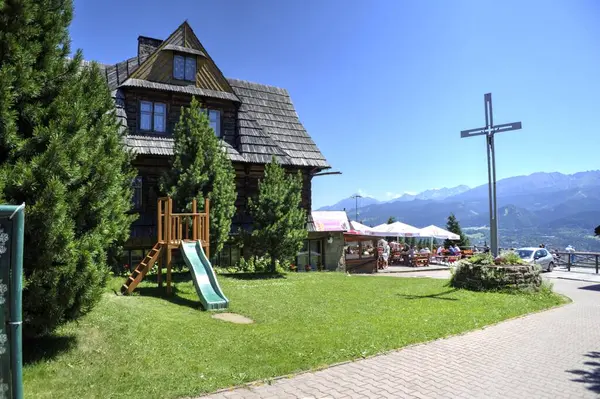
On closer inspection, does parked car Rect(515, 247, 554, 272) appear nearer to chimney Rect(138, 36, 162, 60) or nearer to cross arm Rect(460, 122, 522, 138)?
cross arm Rect(460, 122, 522, 138)

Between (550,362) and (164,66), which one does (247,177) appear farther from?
(550,362)

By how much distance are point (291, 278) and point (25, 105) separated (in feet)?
43.8

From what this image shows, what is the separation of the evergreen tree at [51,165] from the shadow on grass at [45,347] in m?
0.36

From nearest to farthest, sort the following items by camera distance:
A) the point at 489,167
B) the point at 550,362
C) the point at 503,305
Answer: the point at 550,362
the point at 503,305
the point at 489,167

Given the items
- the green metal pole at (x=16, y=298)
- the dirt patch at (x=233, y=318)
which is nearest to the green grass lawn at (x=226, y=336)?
the dirt patch at (x=233, y=318)

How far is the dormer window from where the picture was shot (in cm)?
2002

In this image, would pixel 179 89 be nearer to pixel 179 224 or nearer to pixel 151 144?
pixel 151 144

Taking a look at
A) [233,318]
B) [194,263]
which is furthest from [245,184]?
[233,318]

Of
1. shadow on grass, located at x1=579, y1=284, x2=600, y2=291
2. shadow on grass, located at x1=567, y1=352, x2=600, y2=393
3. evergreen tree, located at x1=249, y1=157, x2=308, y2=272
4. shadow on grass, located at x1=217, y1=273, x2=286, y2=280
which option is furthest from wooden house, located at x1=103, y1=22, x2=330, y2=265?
shadow on grass, located at x1=567, y1=352, x2=600, y2=393

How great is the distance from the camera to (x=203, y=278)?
1206cm

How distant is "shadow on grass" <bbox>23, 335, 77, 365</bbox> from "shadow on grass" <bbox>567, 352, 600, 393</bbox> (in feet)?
25.3

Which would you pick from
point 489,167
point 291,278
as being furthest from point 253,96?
point 489,167

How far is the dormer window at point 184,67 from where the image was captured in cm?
2002

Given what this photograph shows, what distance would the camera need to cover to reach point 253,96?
2502 centimetres
